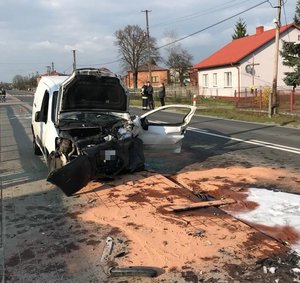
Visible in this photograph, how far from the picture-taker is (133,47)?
98.0 meters

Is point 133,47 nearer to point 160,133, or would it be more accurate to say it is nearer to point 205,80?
point 205,80

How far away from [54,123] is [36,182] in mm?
1118

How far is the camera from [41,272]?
432cm

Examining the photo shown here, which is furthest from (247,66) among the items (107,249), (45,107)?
(107,249)

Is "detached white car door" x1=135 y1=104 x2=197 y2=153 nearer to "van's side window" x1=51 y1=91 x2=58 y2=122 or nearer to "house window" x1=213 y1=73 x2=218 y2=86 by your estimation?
"van's side window" x1=51 y1=91 x2=58 y2=122

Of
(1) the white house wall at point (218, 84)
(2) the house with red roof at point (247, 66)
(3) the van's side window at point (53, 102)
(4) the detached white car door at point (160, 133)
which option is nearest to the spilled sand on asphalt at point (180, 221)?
(4) the detached white car door at point (160, 133)

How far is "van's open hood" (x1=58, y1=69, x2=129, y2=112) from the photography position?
8.68 metres

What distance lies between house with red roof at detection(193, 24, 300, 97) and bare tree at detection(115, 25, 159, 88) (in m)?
50.2

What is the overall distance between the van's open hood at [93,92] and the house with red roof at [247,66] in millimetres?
33096

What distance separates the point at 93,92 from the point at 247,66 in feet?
119

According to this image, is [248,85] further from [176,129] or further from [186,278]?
[186,278]

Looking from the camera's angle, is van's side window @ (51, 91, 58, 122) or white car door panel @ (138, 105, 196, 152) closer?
van's side window @ (51, 91, 58, 122)

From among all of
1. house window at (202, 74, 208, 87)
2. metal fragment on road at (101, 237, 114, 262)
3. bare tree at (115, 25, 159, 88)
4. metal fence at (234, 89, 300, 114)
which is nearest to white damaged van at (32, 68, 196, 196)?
metal fragment on road at (101, 237, 114, 262)

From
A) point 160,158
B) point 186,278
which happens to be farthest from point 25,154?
point 186,278
